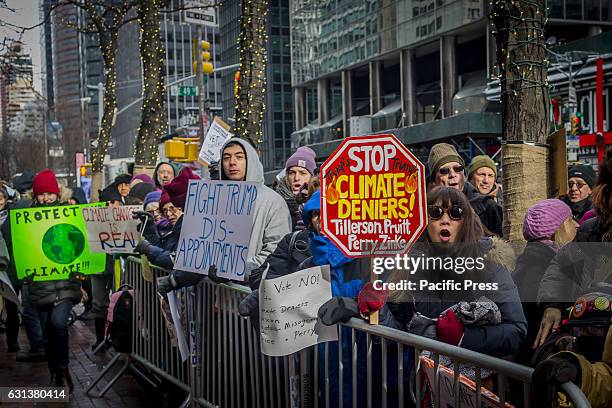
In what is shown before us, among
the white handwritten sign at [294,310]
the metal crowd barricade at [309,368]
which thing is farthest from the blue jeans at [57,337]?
the white handwritten sign at [294,310]

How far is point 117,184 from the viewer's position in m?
11.3

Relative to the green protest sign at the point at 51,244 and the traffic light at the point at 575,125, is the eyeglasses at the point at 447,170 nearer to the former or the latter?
the green protest sign at the point at 51,244

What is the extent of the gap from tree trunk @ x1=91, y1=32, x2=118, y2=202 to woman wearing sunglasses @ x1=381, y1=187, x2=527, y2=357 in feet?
62.5

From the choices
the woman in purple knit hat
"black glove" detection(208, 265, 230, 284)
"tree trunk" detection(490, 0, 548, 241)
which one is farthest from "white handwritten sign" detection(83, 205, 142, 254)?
the woman in purple knit hat

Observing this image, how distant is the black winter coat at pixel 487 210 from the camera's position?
587 cm

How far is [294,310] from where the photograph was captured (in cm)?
425

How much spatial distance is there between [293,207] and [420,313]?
11.3ft

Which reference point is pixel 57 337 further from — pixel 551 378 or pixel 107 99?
pixel 107 99

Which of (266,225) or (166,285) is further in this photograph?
(166,285)

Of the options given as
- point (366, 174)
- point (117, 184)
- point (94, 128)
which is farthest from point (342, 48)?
point (94, 128)

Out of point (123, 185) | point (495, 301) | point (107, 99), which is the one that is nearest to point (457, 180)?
point (495, 301)

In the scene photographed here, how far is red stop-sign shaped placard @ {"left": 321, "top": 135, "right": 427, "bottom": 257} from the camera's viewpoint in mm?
3824

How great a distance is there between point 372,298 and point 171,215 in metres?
3.69

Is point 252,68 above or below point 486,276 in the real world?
above
